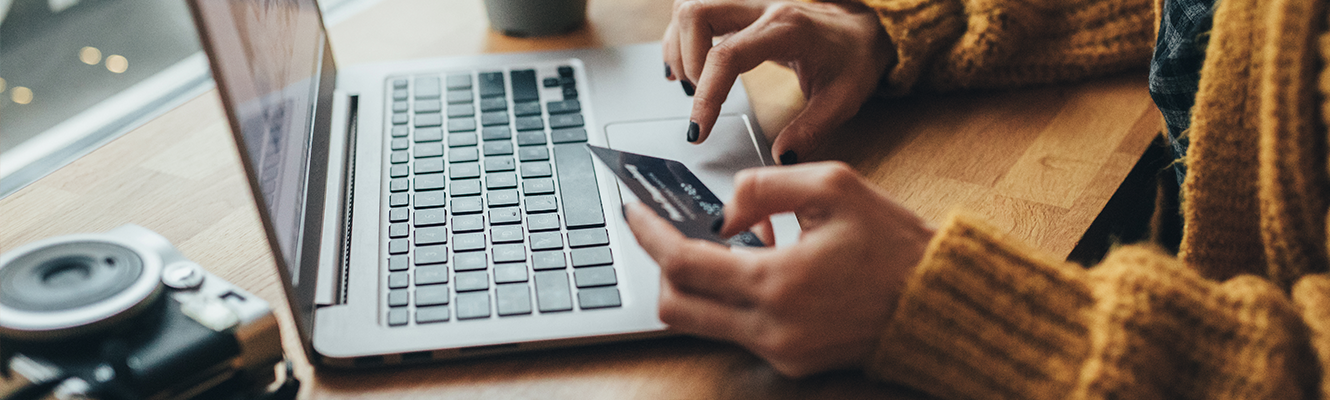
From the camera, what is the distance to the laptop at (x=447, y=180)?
418 mm

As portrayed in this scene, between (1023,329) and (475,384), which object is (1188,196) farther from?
(475,384)

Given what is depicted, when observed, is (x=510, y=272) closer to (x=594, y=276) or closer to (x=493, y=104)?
(x=594, y=276)

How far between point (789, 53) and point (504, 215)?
0.28 m

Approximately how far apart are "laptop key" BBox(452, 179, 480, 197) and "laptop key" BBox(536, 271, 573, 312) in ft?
0.35

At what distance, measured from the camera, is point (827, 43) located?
667mm

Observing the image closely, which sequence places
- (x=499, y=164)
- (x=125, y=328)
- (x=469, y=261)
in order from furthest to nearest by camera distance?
(x=499, y=164) → (x=469, y=261) → (x=125, y=328)

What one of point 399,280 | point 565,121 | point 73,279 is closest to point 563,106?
point 565,121

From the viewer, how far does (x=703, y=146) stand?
61 centimetres

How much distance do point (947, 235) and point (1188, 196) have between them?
22 centimetres

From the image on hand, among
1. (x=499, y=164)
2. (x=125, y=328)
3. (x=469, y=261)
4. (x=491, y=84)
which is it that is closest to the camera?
(x=125, y=328)

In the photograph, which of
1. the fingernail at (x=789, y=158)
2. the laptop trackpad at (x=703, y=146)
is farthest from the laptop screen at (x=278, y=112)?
the fingernail at (x=789, y=158)

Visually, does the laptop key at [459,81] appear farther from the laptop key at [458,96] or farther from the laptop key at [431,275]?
the laptop key at [431,275]

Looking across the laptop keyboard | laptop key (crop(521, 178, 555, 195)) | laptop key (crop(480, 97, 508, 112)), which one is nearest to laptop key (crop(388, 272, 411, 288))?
the laptop keyboard

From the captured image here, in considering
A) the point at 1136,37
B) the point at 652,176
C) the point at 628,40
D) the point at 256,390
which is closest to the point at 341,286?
the point at 256,390
